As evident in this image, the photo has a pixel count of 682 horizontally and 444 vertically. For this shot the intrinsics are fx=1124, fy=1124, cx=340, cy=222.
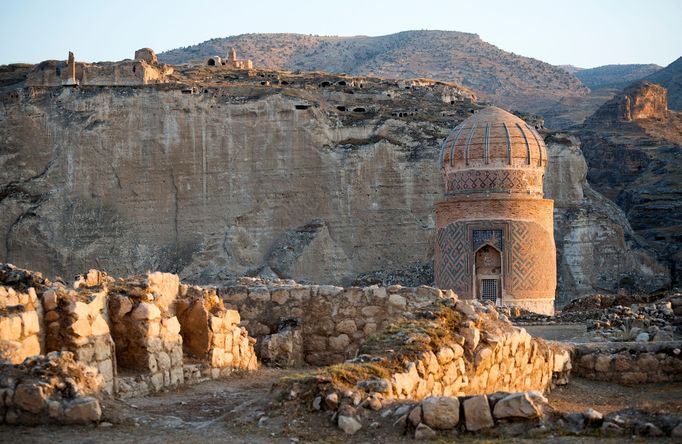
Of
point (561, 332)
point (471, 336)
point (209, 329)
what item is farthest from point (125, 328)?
point (561, 332)

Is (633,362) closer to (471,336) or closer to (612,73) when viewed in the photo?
(471,336)

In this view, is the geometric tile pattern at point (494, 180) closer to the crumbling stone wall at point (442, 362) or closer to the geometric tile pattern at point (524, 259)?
the geometric tile pattern at point (524, 259)

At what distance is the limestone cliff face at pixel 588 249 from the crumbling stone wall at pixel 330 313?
112 ft

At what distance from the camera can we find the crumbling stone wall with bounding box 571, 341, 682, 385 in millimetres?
8867

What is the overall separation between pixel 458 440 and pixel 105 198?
41.7 meters

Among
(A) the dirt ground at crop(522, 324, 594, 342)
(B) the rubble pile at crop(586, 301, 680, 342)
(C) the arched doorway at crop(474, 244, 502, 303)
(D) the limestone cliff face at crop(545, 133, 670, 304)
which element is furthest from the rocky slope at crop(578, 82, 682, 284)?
(B) the rubble pile at crop(586, 301, 680, 342)

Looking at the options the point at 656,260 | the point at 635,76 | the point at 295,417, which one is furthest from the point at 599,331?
the point at 635,76

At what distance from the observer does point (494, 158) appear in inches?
720

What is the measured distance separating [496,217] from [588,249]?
27.0 meters

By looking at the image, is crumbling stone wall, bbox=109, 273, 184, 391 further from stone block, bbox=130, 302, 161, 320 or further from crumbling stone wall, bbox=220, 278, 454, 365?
crumbling stone wall, bbox=220, 278, 454, 365

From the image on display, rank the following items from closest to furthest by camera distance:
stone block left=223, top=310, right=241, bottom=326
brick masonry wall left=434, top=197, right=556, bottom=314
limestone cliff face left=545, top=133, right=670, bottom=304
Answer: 1. stone block left=223, top=310, right=241, bottom=326
2. brick masonry wall left=434, top=197, right=556, bottom=314
3. limestone cliff face left=545, top=133, right=670, bottom=304

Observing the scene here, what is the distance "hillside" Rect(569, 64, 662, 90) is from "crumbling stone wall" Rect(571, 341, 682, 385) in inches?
5319

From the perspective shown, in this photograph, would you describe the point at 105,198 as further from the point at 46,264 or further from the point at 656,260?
the point at 656,260

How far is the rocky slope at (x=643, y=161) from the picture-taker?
179 feet
